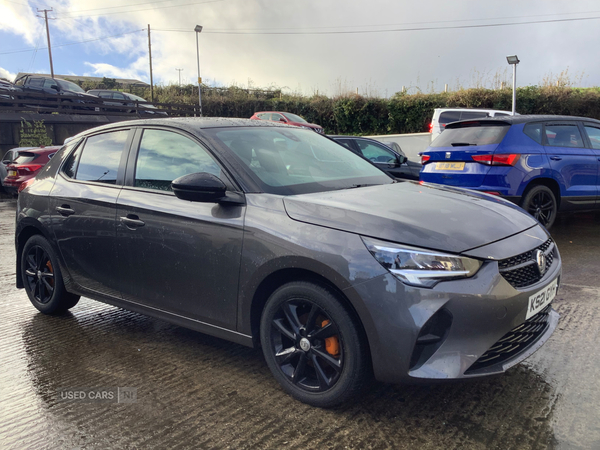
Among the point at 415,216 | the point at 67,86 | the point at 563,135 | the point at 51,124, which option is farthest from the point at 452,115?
the point at 67,86

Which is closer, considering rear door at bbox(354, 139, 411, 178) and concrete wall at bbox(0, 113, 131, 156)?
rear door at bbox(354, 139, 411, 178)

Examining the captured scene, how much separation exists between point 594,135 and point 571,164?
0.87 m

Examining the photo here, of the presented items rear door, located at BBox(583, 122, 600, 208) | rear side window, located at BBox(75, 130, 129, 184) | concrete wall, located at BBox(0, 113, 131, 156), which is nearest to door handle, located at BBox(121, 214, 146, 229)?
rear side window, located at BBox(75, 130, 129, 184)

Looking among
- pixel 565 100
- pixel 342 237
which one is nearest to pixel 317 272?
pixel 342 237

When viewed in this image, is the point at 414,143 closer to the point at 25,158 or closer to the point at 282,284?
the point at 25,158

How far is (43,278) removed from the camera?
174 inches

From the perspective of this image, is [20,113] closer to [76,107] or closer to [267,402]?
[76,107]

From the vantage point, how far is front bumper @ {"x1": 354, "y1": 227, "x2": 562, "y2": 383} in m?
2.31

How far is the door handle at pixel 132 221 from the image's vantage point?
3.39 meters

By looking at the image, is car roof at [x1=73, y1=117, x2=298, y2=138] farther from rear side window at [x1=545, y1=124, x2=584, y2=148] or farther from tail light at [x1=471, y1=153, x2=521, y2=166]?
rear side window at [x1=545, y1=124, x2=584, y2=148]

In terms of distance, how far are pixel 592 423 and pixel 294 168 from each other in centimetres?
219

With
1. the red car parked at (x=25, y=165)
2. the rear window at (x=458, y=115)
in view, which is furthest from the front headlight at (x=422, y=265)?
the rear window at (x=458, y=115)

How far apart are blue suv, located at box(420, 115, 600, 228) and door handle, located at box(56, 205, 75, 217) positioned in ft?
16.1

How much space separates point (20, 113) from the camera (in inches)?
840
